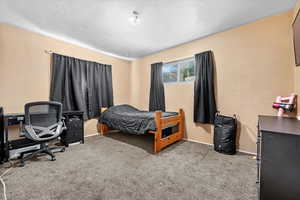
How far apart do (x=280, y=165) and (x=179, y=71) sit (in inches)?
112

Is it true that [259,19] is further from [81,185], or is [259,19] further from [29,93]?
[29,93]

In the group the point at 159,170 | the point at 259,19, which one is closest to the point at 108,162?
the point at 159,170

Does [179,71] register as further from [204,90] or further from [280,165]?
[280,165]

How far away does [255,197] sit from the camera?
132 centimetres

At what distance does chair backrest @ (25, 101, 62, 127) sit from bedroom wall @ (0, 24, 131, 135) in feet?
1.86

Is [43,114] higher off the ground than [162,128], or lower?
higher

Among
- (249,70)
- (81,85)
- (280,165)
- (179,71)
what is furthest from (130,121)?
(249,70)

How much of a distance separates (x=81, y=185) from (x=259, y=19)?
372 cm

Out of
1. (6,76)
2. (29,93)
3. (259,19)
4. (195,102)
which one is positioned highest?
(259,19)

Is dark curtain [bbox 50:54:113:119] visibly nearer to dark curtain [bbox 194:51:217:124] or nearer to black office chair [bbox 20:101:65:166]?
black office chair [bbox 20:101:65:166]

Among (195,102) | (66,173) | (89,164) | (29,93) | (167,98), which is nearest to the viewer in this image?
(66,173)

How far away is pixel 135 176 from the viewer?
5.56 ft

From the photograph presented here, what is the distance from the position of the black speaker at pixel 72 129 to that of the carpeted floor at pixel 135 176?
14.8 inches

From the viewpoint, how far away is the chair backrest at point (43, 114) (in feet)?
6.53
